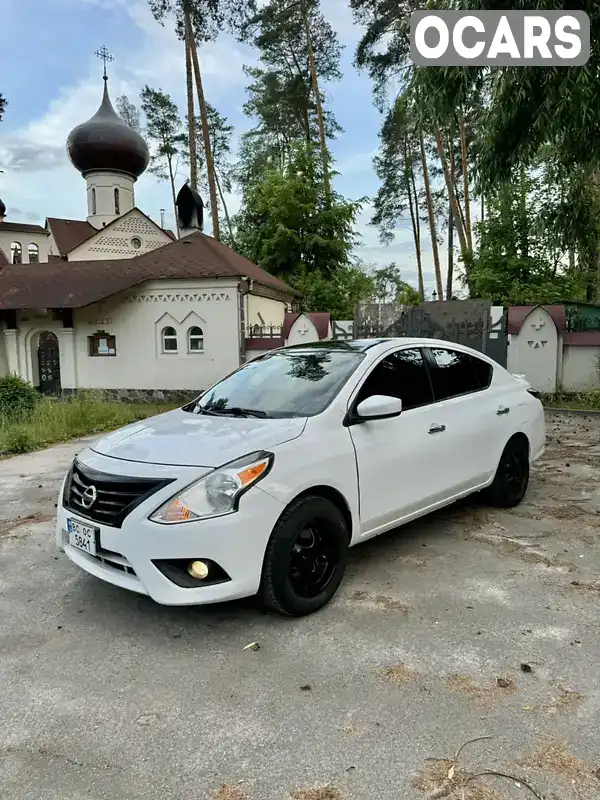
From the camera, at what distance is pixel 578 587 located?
3721 mm

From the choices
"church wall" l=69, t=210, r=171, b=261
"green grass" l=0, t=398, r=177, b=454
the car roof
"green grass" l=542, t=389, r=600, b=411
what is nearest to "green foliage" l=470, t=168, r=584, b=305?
"green grass" l=542, t=389, r=600, b=411

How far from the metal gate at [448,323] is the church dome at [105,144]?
75.9ft

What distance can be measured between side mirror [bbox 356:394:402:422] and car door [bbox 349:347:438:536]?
115mm

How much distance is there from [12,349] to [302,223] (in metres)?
12.6

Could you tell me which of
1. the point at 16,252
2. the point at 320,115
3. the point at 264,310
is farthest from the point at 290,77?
the point at 16,252

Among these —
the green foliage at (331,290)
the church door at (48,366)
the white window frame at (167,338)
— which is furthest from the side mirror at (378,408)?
the green foliage at (331,290)

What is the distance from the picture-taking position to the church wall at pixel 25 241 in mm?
39219

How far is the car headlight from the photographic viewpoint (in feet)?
9.76

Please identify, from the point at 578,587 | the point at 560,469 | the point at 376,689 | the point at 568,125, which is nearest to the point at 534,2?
the point at 568,125

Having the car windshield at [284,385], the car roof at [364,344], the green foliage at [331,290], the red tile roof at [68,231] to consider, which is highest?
the red tile roof at [68,231]

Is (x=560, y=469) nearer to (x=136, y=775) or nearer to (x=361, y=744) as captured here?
(x=361, y=744)

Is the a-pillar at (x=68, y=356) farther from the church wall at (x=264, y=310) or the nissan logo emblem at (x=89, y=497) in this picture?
the nissan logo emblem at (x=89, y=497)

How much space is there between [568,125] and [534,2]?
1577 millimetres

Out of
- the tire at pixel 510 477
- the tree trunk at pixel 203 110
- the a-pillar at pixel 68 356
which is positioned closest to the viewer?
the tire at pixel 510 477
